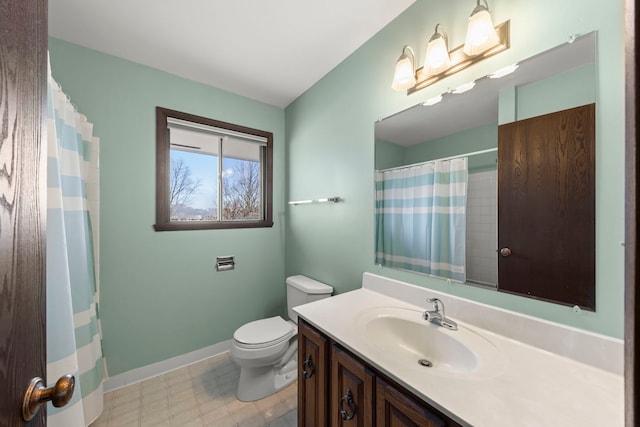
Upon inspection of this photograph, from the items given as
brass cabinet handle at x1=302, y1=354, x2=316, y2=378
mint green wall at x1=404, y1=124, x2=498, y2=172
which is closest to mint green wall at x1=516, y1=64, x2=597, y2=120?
mint green wall at x1=404, y1=124, x2=498, y2=172

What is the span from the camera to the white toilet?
1.54 m

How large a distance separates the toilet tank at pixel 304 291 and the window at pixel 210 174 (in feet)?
2.23

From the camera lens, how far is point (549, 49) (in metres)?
0.84

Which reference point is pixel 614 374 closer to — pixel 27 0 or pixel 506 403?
pixel 506 403

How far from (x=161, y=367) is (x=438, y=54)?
2745 millimetres

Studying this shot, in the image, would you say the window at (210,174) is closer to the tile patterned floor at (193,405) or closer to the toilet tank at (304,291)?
the toilet tank at (304,291)

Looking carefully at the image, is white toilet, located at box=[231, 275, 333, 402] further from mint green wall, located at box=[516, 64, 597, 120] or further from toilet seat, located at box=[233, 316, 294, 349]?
mint green wall, located at box=[516, 64, 597, 120]

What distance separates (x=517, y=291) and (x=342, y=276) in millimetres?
1011

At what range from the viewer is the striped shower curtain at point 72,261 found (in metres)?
0.92

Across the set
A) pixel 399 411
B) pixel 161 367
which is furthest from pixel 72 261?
pixel 399 411

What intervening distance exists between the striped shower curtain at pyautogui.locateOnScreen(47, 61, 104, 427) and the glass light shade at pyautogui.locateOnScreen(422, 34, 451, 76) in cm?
167

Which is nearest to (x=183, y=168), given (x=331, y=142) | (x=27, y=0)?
(x=331, y=142)

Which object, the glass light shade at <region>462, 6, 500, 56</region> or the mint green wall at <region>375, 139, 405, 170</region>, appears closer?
the glass light shade at <region>462, 6, 500, 56</region>

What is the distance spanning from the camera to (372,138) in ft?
4.88
